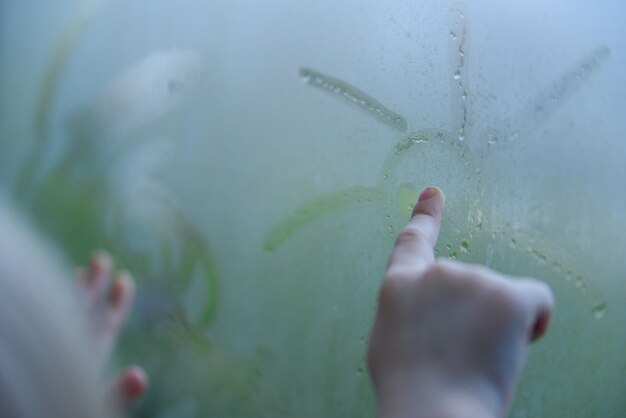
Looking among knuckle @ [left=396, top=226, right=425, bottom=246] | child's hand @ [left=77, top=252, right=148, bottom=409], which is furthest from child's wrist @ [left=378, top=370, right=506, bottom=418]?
child's hand @ [left=77, top=252, right=148, bottom=409]

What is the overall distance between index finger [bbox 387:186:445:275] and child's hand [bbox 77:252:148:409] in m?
0.26

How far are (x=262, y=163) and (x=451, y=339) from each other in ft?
1.21

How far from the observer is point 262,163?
70cm

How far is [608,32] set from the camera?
83cm

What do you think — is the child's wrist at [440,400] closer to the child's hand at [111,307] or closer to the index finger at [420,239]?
the index finger at [420,239]

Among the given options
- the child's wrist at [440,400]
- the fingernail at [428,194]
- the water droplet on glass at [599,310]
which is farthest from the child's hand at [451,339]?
the water droplet on glass at [599,310]

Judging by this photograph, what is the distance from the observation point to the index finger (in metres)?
0.44

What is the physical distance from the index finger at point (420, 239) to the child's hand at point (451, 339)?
0.02 m

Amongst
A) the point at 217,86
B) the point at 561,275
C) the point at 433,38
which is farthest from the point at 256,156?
the point at 561,275

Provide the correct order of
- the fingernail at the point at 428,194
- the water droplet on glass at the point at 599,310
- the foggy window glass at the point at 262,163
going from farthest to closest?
the water droplet on glass at the point at 599,310, the foggy window glass at the point at 262,163, the fingernail at the point at 428,194

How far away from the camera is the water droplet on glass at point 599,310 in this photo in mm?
804

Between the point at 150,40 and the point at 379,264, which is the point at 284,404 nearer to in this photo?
the point at 379,264

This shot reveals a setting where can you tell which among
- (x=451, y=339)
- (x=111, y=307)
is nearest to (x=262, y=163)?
(x=111, y=307)

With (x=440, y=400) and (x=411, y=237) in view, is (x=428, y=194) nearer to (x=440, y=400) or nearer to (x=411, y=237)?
(x=411, y=237)
